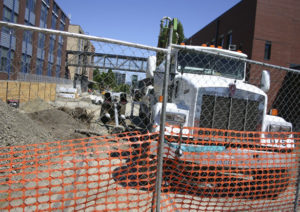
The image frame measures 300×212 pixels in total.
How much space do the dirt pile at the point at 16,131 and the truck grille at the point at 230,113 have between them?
158 inches

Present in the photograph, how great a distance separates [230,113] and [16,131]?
4732 millimetres

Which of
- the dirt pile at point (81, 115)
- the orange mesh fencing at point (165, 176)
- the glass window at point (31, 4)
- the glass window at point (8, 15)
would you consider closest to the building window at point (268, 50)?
the dirt pile at point (81, 115)

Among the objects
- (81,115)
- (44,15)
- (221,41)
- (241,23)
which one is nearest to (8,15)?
(44,15)

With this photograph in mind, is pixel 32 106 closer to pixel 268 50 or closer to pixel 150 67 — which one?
pixel 150 67

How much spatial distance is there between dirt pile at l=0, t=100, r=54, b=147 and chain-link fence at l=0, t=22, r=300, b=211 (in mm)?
28

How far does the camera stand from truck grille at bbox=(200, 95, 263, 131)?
444 cm

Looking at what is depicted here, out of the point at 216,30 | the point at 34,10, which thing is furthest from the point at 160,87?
the point at 34,10

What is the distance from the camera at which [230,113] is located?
4449mm

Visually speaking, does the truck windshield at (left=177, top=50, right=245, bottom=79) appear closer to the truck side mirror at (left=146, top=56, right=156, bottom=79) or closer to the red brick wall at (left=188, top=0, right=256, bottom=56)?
the truck side mirror at (left=146, top=56, right=156, bottom=79)

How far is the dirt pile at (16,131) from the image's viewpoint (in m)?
4.80

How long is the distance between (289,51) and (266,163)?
17688mm

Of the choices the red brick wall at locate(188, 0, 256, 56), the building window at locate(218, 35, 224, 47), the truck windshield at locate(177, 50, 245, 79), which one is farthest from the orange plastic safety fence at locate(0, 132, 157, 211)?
the building window at locate(218, 35, 224, 47)

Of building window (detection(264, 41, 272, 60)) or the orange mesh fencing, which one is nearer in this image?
the orange mesh fencing

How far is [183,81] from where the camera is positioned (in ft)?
16.4
